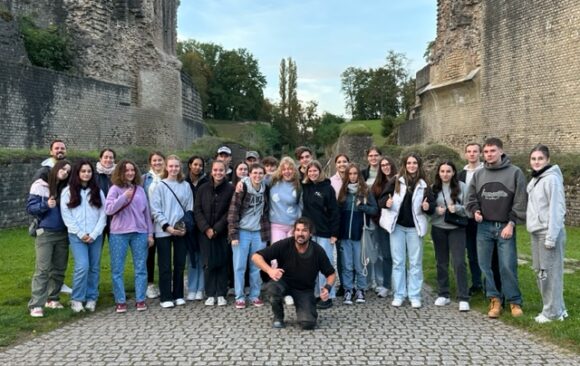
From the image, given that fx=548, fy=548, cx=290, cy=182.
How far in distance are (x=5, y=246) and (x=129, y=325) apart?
6.25m

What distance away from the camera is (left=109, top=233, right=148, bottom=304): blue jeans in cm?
674

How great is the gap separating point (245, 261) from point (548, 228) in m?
3.62

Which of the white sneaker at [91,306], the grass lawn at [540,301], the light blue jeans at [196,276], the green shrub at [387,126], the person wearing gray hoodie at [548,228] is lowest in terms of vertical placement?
the grass lawn at [540,301]

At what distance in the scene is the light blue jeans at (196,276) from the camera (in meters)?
7.43

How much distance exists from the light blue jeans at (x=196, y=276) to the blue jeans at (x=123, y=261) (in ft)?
2.53

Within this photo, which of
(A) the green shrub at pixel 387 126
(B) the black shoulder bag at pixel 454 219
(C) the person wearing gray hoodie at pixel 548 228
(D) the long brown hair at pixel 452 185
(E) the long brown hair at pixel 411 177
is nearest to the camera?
(C) the person wearing gray hoodie at pixel 548 228

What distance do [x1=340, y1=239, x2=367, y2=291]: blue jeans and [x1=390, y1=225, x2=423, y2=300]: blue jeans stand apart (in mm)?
452

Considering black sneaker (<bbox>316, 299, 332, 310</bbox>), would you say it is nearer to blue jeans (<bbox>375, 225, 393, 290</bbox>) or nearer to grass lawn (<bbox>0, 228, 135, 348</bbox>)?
blue jeans (<bbox>375, 225, 393, 290</bbox>)

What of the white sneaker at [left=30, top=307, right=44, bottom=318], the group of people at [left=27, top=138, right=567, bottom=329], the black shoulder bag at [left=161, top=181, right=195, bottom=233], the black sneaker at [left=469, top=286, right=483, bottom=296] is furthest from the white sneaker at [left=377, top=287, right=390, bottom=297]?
the white sneaker at [left=30, top=307, right=44, bottom=318]

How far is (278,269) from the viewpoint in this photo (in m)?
6.11

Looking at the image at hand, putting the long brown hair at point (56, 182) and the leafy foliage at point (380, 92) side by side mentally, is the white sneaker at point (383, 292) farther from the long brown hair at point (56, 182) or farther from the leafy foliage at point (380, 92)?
the leafy foliage at point (380, 92)

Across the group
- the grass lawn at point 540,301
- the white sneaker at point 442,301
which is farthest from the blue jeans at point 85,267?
the grass lawn at point 540,301

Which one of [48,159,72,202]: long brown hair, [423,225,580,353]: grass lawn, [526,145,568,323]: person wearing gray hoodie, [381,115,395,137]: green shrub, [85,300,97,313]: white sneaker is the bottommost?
[423,225,580,353]: grass lawn

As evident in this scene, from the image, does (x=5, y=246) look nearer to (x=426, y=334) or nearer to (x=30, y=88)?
(x=426, y=334)
